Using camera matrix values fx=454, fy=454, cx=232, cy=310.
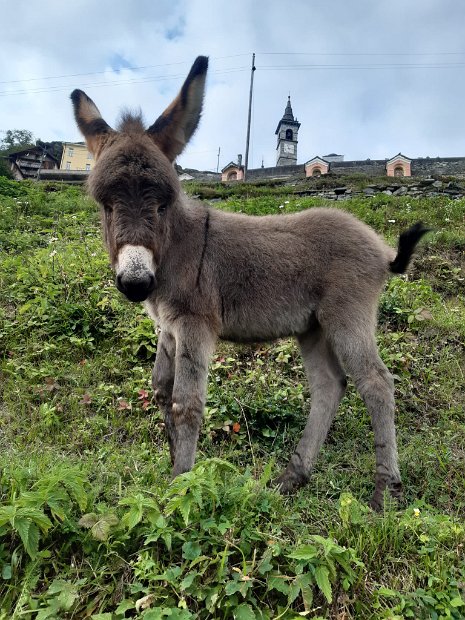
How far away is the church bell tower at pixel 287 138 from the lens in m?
56.0

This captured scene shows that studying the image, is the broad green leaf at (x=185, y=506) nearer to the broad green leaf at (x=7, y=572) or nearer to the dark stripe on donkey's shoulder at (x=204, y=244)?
the broad green leaf at (x=7, y=572)

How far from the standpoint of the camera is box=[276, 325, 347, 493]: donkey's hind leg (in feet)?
11.1

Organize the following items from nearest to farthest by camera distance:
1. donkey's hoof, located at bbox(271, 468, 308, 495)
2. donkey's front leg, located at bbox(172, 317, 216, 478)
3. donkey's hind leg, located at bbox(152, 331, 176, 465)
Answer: donkey's front leg, located at bbox(172, 317, 216, 478) < donkey's hoof, located at bbox(271, 468, 308, 495) < donkey's hind leg, located at bbox(152, 331, 176, 465)

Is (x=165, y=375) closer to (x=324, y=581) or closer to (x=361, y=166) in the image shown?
(x=324, y=581)

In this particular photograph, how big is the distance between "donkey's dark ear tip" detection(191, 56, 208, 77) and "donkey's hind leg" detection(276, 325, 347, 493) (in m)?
2.20

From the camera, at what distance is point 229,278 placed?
355 cm

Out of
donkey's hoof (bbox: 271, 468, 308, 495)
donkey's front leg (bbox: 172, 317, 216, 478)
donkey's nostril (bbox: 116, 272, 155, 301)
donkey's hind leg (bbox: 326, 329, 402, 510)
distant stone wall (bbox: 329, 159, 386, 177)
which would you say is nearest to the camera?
donkey's nostril (bbox: 116, 272, 155, 301)

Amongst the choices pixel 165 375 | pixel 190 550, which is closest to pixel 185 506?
pixel 190 550

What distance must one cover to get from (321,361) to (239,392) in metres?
1.03

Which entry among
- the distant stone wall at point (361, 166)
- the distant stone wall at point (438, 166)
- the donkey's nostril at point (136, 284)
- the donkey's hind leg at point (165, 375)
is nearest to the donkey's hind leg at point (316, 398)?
the donkey's hind leg at point (165, 375)

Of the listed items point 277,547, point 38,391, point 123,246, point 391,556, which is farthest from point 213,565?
point 38,391

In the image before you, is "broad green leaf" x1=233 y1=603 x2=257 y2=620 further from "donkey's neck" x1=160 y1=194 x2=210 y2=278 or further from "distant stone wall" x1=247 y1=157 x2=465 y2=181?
"distant stone wall" x1=247 y1=157 x2=465 y2=181

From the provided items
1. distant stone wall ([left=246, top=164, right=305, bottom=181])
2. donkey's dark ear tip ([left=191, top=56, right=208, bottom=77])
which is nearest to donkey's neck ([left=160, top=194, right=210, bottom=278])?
donkey's dark ear tip ([left=191, top=56, right=208, bottom=77])

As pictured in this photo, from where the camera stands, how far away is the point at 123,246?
9.16 ft
